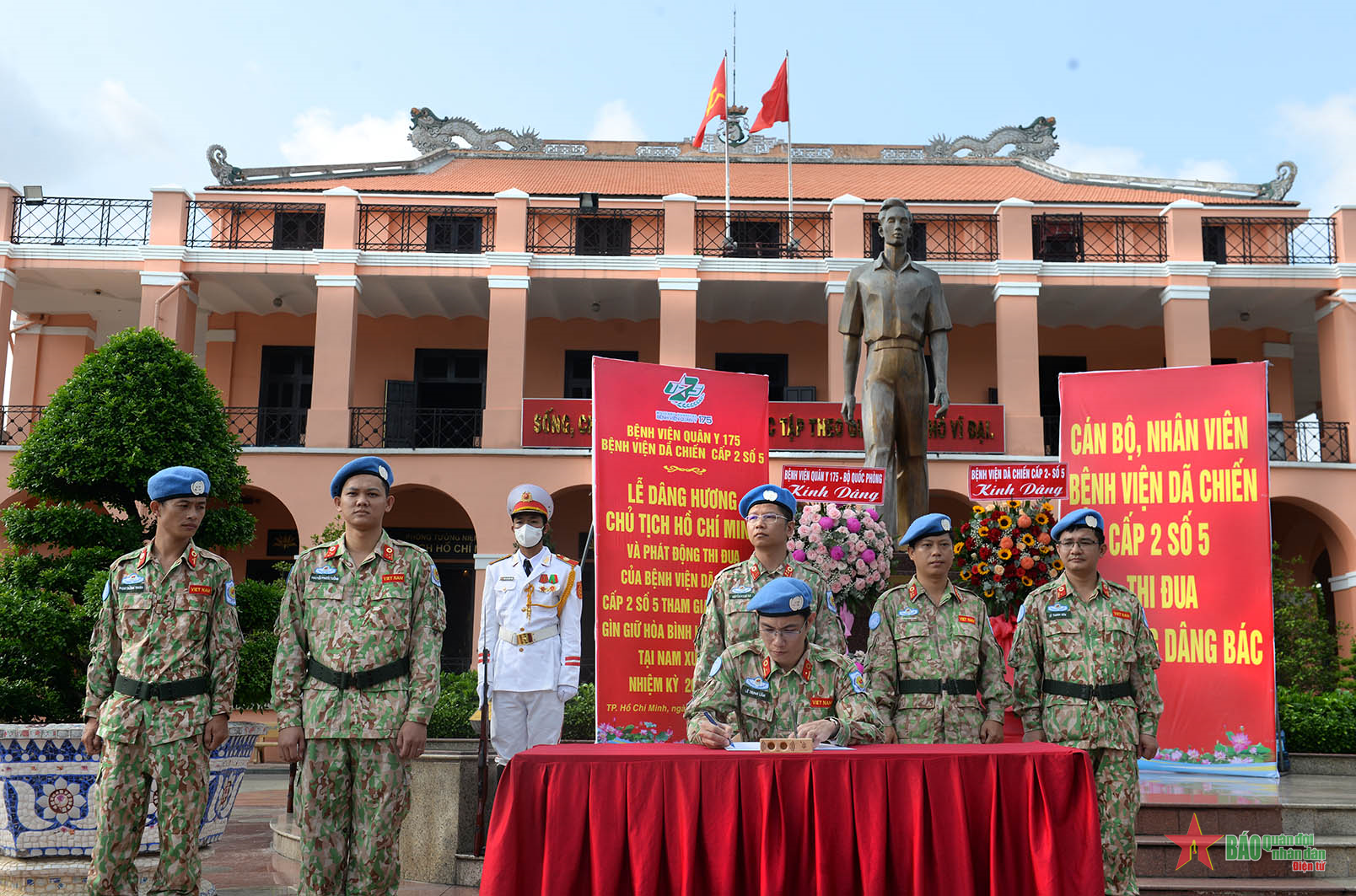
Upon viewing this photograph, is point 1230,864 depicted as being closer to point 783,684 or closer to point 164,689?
point 783,684

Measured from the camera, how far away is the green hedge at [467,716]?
10367mm

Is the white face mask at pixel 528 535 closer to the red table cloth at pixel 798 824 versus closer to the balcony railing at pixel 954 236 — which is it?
the red table cloth at pixel 798 824

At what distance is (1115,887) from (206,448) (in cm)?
501

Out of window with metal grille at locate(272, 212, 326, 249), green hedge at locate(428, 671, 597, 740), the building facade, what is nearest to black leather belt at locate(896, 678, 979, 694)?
green hedge at locate(428, 671, 597, 740)

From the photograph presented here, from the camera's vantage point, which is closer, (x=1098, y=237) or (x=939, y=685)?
(x=939, y=685)

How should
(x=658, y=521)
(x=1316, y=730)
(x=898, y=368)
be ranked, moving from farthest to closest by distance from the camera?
(x=1316, y=730) < (x=658, y=521) < (x=898, y=368)

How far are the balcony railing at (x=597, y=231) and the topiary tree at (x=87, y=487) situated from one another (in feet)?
41.7

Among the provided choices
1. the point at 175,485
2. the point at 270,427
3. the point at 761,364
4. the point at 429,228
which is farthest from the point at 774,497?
the point at 270,427

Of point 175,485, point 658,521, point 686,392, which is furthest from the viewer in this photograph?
point 686,392

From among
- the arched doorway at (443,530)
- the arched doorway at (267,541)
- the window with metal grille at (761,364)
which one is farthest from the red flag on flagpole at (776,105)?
the arched doorway at (267,541)

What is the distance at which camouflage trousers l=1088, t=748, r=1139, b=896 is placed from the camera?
4.31 metres

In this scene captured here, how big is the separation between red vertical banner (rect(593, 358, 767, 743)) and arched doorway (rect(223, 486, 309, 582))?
41.8 feet

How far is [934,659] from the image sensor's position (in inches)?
185

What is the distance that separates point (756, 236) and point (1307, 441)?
9.43 metres
